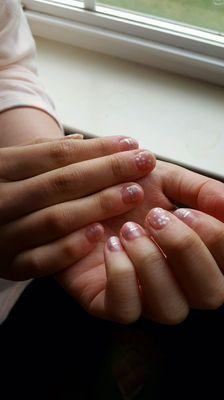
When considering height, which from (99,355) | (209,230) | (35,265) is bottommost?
(99,355)

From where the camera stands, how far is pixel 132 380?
0.79 m

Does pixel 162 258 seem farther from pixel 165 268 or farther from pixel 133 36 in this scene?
pixel 133 36

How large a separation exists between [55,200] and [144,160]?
0.11m

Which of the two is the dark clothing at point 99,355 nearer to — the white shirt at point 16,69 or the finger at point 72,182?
the white shirt at point 16,69

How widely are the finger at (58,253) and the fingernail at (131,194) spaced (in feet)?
0.14

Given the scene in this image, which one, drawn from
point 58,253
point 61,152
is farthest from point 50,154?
point 58,253

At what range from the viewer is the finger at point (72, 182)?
18.0 inches

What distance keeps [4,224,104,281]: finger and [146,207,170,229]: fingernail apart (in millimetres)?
75

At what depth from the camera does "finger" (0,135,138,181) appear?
48cm

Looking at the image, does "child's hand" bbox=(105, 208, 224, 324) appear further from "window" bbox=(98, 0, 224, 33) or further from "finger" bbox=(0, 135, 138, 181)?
"window" bbox=(98, 0, 224, 33)

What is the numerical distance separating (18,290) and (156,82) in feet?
1.35

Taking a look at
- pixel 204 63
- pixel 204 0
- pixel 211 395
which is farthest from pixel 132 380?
pixel 204 0

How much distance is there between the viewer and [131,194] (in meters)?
0.46

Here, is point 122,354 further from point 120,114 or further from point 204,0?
point 204,0
